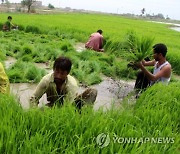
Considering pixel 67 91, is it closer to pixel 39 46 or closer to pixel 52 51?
pixel 52 51

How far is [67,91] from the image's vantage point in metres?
3.47

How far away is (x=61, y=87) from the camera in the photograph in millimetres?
3482

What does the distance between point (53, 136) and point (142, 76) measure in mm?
3323

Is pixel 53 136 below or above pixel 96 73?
above

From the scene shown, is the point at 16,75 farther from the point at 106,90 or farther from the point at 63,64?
the point at 63,64

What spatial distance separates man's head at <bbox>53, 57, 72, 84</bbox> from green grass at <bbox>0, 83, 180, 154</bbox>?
0.57 metres

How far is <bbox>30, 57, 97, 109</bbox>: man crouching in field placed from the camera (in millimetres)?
3266

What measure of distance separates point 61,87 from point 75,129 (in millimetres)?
1177

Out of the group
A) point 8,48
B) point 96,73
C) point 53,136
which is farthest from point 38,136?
point 8,48

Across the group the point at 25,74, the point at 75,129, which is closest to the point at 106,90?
the point at 25,74

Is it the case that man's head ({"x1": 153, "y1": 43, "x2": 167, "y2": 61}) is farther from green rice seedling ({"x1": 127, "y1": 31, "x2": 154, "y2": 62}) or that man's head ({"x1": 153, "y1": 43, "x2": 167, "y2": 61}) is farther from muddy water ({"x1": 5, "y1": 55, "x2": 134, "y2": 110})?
muddy water ({"x1": 5, "y1": 55, "x2": 134, "y2": 110})

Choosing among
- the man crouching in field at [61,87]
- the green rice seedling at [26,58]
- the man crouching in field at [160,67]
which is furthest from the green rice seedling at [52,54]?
the man crouching in field at [61,87]

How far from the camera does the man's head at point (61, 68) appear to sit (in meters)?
3.23

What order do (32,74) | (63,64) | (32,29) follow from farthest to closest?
(32,29)
(32,74)
(63,64)
